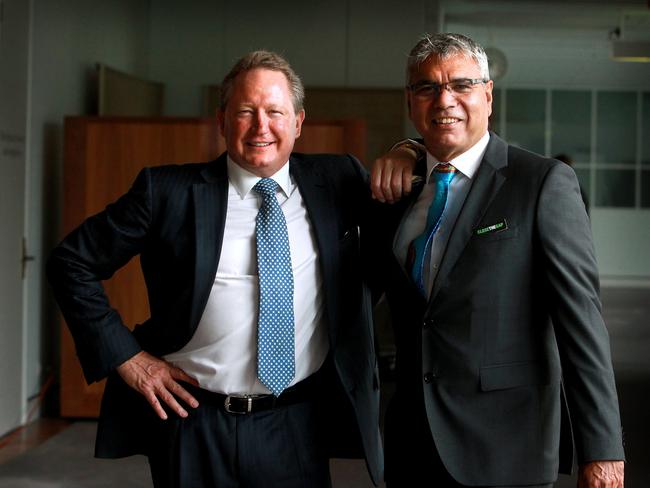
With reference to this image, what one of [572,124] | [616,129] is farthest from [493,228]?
[616,129]

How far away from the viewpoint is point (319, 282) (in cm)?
234

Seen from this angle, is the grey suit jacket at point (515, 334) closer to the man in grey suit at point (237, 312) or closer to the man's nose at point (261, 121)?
the man in grey suit at point (237, 312)

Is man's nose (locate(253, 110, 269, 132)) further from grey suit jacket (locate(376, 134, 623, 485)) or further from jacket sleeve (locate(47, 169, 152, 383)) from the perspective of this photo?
grey suit jacket (locate(376, 134, 623, 485))

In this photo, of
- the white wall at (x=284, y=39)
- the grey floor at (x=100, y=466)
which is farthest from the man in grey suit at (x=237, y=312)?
the white wall at (x=284, y=39)

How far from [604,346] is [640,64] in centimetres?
1395

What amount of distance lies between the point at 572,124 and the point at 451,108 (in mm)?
13501

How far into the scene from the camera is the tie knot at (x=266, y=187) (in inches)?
91.8

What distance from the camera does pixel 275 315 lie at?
7.38ft

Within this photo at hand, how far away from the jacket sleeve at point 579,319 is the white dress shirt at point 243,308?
64 centimetres

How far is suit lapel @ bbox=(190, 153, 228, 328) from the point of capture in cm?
225

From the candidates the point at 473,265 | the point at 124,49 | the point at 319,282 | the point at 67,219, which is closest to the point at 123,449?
the point at 319,282

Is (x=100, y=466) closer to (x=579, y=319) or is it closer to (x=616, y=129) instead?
(x=579, y=319)

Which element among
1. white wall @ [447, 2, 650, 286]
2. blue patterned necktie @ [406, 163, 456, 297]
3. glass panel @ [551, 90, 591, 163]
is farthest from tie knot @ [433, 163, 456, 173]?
glass panel @ [551, 90, 591, 163]

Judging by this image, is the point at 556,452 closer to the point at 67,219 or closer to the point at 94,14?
the point at 67,219
